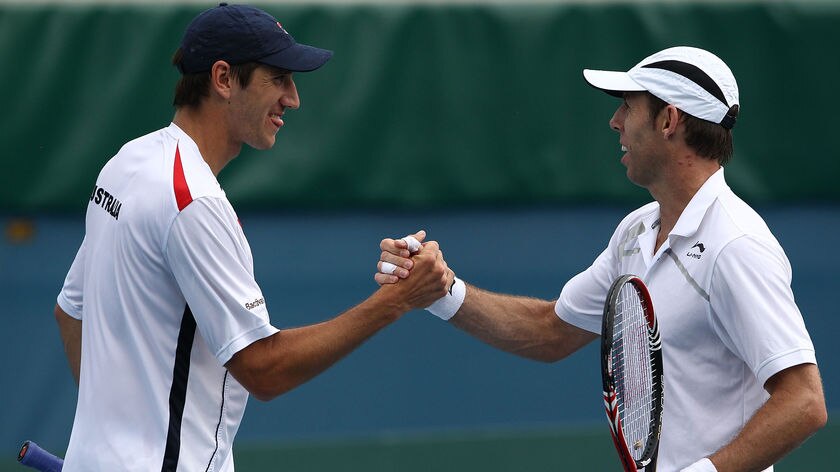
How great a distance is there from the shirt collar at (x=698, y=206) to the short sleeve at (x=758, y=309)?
149 millimetres

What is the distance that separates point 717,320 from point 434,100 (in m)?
2.43

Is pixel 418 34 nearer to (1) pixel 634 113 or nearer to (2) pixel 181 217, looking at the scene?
(1) pixel 634 113

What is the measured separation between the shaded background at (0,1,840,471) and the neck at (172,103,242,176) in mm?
2074

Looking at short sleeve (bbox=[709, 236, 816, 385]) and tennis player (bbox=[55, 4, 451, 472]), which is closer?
tennis player (bbox=[55, 4, 451, 472])

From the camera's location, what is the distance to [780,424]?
2.67 meters

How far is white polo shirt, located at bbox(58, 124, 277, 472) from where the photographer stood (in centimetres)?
257

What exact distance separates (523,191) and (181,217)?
2738mm

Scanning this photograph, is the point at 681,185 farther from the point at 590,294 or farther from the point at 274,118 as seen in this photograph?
the point at 274,118

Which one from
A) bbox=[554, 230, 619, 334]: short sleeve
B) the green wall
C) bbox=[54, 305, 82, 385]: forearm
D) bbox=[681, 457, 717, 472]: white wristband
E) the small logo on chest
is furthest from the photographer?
the green wall

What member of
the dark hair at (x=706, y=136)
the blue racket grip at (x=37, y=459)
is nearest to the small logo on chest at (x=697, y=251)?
the dark hair at (x=706, y=136)

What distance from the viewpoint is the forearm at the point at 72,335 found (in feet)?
10.3

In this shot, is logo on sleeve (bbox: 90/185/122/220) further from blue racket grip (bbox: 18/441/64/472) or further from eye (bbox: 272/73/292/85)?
blue racket grip (bbox: 18/441/64/472)

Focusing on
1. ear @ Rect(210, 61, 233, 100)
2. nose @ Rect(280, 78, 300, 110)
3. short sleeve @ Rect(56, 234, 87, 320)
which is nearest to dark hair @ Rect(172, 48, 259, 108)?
ear @ Rect(210, 61, 233, 100)

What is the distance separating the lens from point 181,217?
2.56 m
